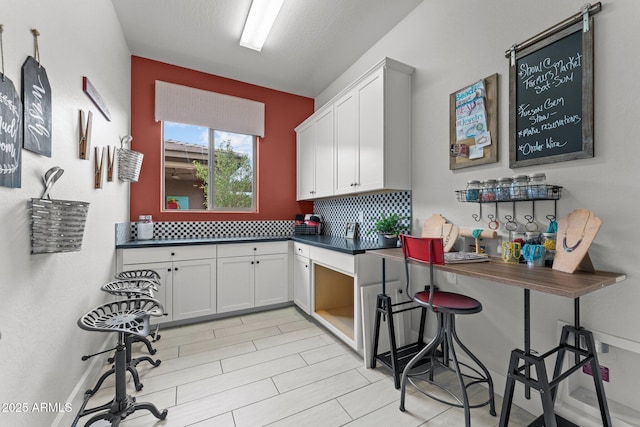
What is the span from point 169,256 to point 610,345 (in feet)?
11.0

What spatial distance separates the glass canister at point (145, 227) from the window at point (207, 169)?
0.33 metres

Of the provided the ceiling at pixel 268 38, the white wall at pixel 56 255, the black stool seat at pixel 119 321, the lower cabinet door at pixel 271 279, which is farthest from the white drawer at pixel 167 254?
the ceiling at pixel 268 38

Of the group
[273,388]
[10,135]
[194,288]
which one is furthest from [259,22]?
[273,388]

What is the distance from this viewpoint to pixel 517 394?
1.73 m

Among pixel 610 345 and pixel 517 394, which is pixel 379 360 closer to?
pixel 517 394

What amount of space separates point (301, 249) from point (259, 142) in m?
1.71

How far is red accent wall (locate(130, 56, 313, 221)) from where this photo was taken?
3266mm

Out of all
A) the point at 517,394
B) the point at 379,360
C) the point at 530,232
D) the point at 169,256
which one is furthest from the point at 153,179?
the point at 517,394

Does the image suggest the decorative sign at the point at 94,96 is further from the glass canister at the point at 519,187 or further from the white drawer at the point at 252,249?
the glass canister at the point at 519,187

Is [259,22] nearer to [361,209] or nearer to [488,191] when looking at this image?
[361,209]

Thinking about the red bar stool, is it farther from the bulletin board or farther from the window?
the window

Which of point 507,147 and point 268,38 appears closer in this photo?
point 507,147

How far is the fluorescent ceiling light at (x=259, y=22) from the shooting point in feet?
7.83

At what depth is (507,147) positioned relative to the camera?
70.7 inches
